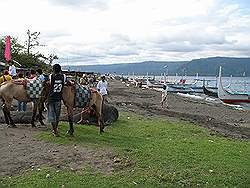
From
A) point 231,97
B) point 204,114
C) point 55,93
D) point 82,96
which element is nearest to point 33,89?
point 82,96

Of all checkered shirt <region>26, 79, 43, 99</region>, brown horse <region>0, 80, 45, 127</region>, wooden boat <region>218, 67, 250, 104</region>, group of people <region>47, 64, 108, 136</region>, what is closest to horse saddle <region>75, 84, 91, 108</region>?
group of people <region>47, 64, 108, 136</region>

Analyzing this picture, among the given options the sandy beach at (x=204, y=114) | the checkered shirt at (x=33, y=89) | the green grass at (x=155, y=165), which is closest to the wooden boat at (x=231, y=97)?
the sandy beach at (x=204, y=114)

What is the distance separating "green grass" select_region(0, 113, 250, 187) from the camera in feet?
25.4

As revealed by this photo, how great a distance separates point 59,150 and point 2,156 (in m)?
1.36

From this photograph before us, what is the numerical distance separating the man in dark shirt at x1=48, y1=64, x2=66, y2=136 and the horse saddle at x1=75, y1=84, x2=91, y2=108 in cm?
74

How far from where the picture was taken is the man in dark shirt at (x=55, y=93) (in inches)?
440

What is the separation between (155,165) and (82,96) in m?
4.18

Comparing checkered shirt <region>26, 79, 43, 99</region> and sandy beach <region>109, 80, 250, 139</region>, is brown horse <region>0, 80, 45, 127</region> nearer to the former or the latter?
checkered shirt <region>26, 79, 43, 99</region>

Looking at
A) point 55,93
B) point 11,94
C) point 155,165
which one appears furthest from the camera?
point 11,94

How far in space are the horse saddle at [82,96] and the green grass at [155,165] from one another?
0.93 metres

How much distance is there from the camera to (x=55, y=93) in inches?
446

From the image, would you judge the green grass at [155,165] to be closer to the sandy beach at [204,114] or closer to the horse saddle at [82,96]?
the horse saddle at [82,96]

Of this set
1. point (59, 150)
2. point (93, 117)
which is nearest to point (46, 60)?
point (93, 117)

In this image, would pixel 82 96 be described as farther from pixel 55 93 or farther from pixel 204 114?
pixel 204 114
